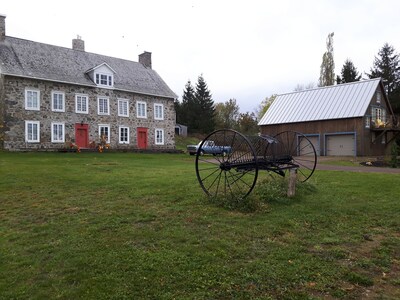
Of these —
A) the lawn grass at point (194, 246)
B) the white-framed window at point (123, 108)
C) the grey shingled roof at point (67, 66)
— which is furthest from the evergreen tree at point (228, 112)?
the lawn grass at point (194, 246)

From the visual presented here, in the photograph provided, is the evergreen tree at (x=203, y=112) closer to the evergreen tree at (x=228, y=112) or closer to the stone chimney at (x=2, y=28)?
the evergreen tree at (x=228, y=112)

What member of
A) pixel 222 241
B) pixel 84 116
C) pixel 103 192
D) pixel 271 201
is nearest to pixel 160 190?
pixel 103 192

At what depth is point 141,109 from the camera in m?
35.7

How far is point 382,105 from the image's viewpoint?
34188mm

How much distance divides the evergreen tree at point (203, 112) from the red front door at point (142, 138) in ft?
73.2

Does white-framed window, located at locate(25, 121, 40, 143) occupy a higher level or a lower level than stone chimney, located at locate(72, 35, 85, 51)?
lower

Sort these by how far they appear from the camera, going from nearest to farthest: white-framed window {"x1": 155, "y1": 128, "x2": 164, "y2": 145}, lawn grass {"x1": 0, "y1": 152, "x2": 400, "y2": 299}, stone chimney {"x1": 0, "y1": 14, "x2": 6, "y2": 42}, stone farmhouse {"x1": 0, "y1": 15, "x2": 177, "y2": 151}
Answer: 1. lawn grass {"x1": 0, "y1": 152, "x2": 400, "y2": 299}
2. stone farmhouse {"x1": 0, "y1": 15, "x2": 177, "y2": 151}
3. stone chimney {"x1": 0, "y1": 14, "x2": 6, "y2": 42}
4. white-framed window {"x1": 155, "y1": 128, "x2": 164, "y2": 145}

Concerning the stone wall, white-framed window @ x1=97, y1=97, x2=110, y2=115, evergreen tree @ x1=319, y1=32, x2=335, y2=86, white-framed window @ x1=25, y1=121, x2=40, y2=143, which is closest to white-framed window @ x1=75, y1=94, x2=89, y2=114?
the stone wall

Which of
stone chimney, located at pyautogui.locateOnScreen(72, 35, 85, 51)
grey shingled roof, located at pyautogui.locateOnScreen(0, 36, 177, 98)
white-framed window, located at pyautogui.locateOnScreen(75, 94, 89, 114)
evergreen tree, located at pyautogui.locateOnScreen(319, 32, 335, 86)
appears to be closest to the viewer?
grey shingled roof, located at pyautogui.locateOnScreen(0, 36, 177, 98)

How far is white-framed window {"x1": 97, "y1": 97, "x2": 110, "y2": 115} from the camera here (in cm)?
3253

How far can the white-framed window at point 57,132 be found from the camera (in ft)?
96.8

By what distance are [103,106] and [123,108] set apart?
214cm

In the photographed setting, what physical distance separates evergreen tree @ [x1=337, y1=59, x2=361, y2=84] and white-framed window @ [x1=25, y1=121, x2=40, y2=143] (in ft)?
134

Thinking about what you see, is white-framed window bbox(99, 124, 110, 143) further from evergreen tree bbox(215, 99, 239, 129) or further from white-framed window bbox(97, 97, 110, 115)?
evergreen tree bbox(215, 99, 239, 129)
